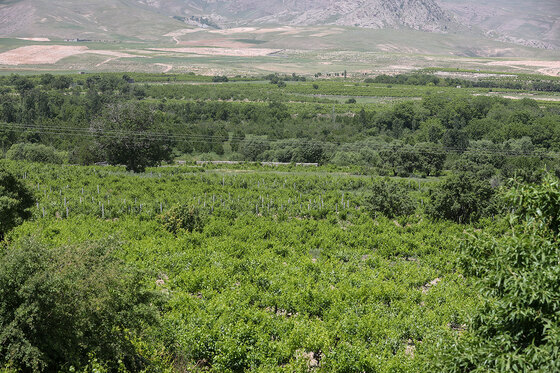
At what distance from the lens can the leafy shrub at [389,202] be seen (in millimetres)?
36656

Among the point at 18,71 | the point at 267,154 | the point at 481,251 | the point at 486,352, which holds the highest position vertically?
the point at 18,71

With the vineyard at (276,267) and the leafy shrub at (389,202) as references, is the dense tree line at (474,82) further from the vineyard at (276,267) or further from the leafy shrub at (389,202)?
the leafy shrub at (389,202)

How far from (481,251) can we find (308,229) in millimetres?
22473

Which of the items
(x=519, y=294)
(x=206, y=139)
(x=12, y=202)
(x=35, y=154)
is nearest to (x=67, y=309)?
(x=519, y=294)

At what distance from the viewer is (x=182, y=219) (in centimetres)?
3008

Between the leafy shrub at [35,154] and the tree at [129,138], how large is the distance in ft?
35.0

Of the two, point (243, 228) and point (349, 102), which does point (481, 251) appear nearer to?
point (243, 228)

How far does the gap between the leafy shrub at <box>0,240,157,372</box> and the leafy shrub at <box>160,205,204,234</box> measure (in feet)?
51.7

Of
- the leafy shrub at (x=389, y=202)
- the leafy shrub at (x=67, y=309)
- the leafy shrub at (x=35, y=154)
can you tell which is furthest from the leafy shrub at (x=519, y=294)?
the leafy shrub at (x=35, y=154)

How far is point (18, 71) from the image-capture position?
549 ft

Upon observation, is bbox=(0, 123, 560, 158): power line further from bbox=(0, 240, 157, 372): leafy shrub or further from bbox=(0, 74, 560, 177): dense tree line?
bbox=(0, 240, 157, 372): leafy shrub

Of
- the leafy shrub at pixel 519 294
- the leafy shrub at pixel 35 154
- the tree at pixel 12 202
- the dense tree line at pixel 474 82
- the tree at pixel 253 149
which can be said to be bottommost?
the tree at pixel 253 149

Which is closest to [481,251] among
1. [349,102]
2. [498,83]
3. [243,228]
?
[243,228]

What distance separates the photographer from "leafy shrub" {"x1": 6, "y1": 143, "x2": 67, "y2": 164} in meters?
60.8
